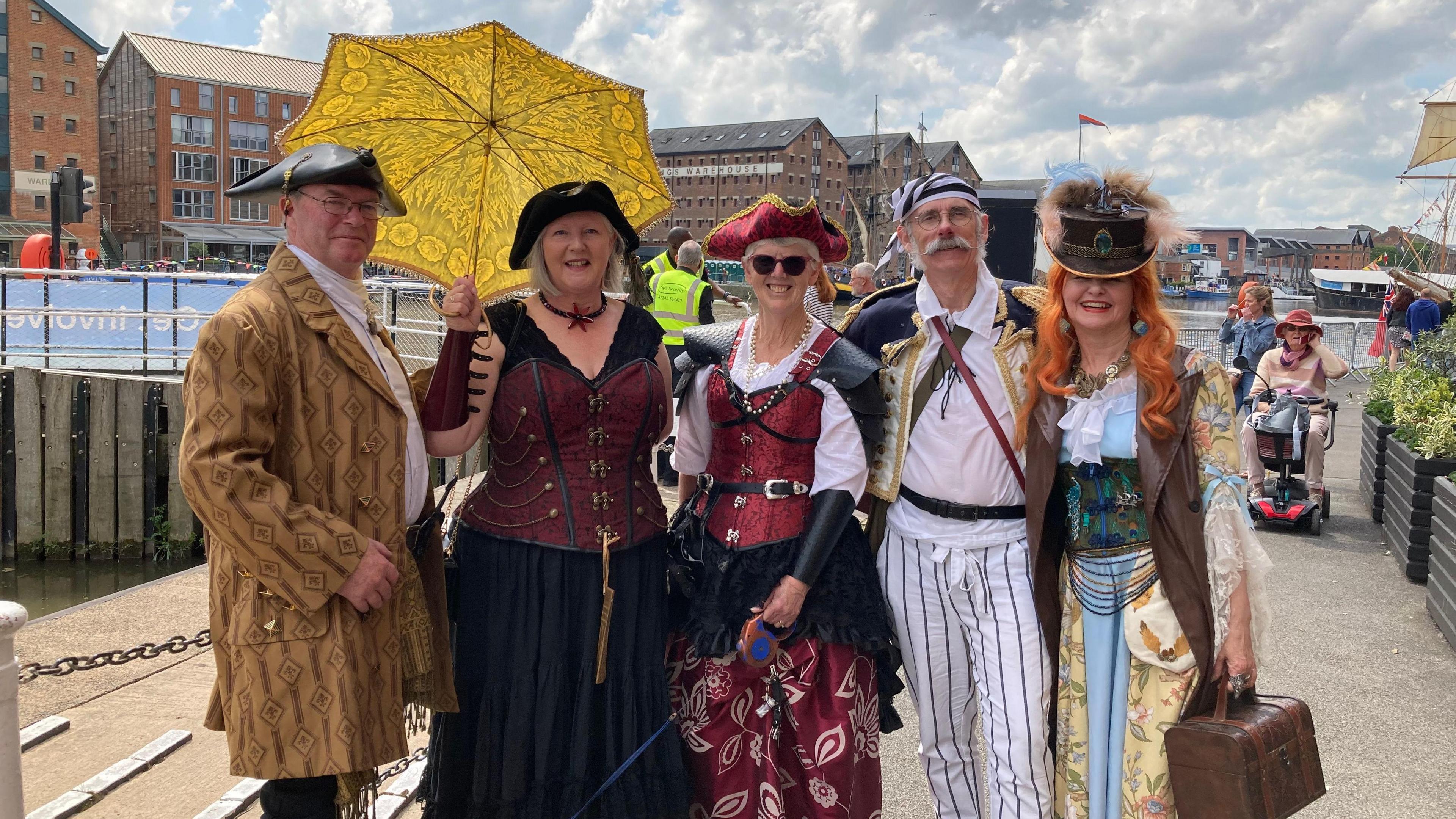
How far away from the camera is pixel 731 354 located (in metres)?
3.02

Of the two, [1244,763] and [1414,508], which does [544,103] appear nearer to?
[1244,763]

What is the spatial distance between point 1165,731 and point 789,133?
288ft

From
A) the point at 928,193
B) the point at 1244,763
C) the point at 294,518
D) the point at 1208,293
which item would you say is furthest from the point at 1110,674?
the point at 1208,293

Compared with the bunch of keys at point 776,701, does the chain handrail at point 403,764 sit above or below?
below

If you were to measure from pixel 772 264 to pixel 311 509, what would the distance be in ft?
4.48

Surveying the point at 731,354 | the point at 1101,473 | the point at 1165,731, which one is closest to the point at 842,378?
the point at 731,354

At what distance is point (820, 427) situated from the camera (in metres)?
2.88

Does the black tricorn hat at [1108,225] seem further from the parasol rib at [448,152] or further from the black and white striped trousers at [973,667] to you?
the parasol rib at [448,152]

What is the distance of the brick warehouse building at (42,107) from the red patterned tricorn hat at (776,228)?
189 feet

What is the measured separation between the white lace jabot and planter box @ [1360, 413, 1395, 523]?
20.5 feet

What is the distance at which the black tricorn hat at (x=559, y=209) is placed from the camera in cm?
283

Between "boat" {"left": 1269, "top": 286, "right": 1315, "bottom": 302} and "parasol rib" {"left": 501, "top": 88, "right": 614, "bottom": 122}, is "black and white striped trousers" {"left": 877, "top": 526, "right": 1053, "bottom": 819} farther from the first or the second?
"boat" {"left": 1269, "top": 286, "right": 1315, "bottom": 302}

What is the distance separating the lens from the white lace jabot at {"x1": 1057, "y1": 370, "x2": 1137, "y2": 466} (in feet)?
8.56

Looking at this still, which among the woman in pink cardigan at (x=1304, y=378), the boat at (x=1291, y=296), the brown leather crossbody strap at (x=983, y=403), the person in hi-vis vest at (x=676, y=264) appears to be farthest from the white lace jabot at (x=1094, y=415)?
the boat at (x=1291, y=296)
